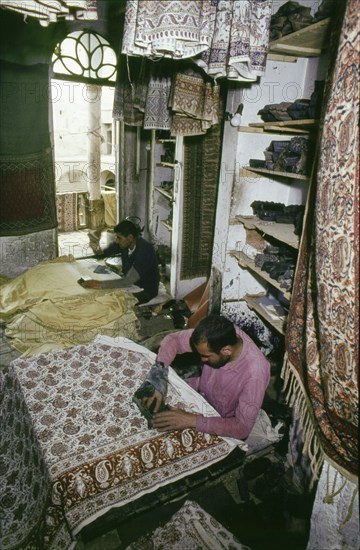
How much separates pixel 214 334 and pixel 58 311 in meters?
2.44

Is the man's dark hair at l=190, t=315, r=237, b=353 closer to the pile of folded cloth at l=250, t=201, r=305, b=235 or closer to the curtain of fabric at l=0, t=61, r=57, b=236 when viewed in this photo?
the pile of folded cloth at l=250, t=201, r=305, b=235

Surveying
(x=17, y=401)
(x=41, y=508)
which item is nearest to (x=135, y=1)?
(x=17, y=401)

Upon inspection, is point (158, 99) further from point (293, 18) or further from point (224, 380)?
point (224, 380)

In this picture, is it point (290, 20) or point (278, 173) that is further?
point (278, 173)

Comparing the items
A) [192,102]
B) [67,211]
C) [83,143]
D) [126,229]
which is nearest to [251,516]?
[192,102]

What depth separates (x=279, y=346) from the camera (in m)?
4.26

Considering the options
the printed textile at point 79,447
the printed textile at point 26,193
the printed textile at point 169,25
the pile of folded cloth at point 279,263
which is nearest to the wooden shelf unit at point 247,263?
the pile of folded cloth at point 279,263

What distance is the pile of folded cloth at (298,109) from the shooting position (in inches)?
109

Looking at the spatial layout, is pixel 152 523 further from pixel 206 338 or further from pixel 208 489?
pixel 206 338

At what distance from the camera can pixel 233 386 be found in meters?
2.59

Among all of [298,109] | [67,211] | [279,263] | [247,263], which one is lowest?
[67,211]

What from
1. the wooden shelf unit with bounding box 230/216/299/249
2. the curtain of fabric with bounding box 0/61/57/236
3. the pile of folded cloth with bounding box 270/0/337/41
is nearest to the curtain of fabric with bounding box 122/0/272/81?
the pile of folded cloth with bounding box 270/0/337/41

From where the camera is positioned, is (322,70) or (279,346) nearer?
(322,70)

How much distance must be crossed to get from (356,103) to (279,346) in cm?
337
